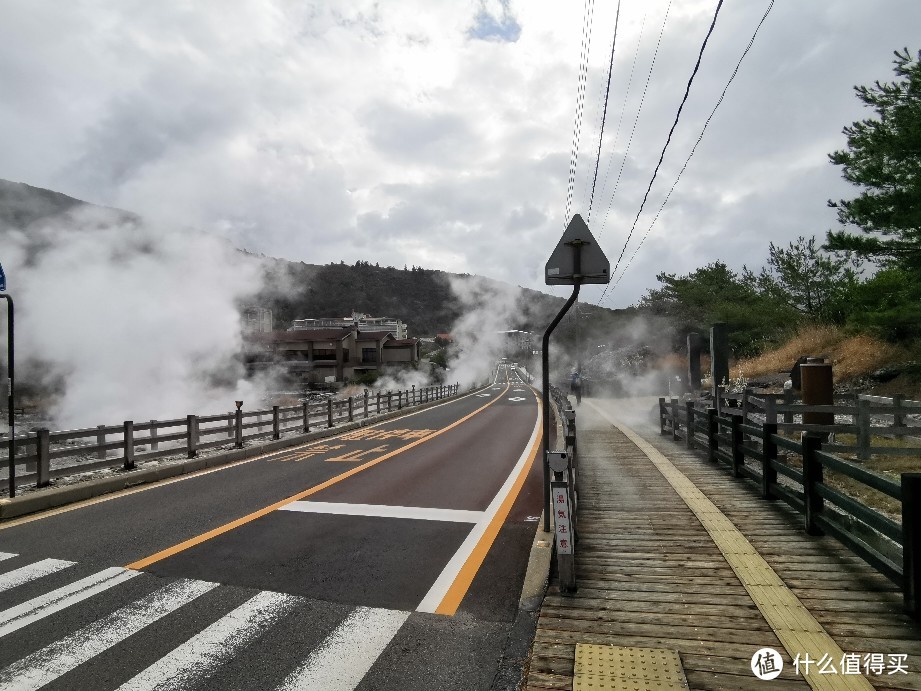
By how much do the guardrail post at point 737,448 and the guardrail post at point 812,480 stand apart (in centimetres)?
272

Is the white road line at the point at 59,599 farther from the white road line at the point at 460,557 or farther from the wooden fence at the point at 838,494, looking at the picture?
the wooden fence at the point at 838,494

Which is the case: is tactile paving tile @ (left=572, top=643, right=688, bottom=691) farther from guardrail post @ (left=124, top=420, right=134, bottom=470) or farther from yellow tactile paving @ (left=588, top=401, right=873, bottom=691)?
guardrail post @ (left=124, top=420, right=134, bottom=470)

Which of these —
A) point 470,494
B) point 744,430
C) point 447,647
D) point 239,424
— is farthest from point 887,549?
point 239,424

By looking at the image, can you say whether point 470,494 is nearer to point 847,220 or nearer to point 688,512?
point 688,512

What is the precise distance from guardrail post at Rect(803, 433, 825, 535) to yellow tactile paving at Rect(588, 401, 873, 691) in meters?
0.61

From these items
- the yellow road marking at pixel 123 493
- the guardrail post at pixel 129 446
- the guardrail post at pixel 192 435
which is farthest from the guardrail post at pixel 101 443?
the guardrail post at pixel 192 435

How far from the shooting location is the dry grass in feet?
66.4

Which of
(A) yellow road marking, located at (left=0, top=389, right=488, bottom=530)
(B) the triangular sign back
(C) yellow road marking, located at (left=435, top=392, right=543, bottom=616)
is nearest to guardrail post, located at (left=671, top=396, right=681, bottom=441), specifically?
(C) yellow road marking, located at (left=435, top=392, right=543, bottom=616)

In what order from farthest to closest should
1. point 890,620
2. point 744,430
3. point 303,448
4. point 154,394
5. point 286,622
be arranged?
point 154,394 < point 303,448 < point 744,430 < point 286,622 < point 890,620

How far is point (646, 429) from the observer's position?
15.3m

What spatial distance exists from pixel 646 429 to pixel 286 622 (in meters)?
13.2

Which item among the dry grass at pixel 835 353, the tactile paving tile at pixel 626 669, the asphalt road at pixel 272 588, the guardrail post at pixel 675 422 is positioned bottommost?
the asphalt road at pixel 272 588

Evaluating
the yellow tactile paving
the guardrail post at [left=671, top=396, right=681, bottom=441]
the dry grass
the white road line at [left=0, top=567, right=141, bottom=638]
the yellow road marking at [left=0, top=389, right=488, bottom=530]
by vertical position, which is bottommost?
the yellow road marking at [left=0, top=389, right=488, bottom=530]

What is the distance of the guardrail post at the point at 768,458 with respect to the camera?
6.13 m
